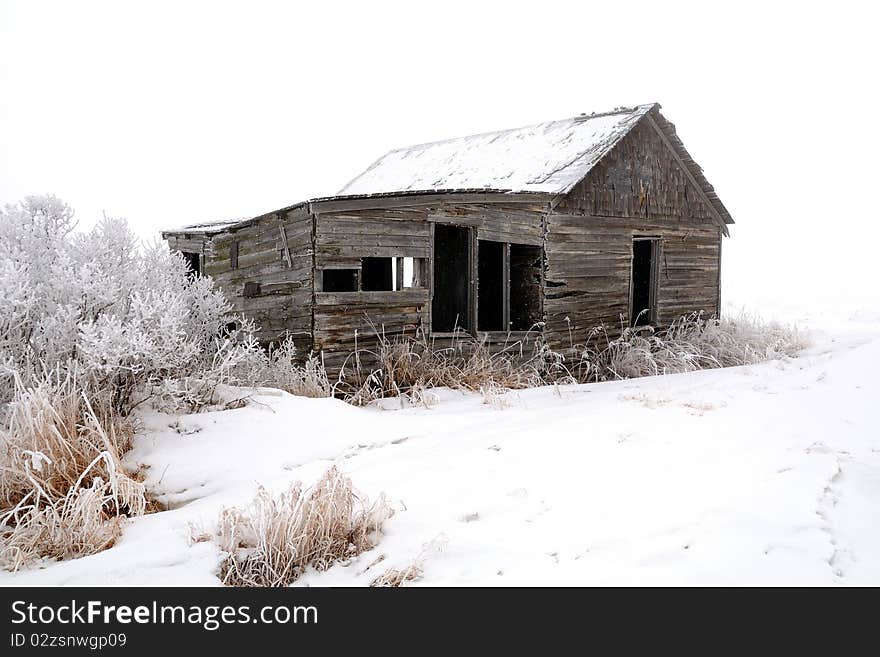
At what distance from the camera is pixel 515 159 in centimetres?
1268

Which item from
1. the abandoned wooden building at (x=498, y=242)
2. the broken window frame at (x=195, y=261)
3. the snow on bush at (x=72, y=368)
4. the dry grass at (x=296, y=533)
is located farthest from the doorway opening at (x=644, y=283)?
the dry grass at (x=296, y=533)

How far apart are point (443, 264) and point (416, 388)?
5.35 m

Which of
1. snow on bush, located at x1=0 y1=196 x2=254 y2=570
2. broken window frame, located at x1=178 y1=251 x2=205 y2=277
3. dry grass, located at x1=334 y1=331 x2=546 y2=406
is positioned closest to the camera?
snow on bush, located at x1=0 y1=196 x2=254 y2=570

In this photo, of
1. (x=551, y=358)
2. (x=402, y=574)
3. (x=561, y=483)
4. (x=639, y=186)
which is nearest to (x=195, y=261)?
(x=551, y=358)

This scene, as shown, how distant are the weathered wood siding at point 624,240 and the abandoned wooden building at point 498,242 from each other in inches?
1.0

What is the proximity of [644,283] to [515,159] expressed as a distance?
12.7 ft

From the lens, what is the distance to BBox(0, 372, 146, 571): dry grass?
4.10 meters

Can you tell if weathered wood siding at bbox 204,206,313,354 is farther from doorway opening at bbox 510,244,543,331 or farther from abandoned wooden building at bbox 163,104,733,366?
doorway opening at bbox 510,244,543,331

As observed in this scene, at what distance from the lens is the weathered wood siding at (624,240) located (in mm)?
11000

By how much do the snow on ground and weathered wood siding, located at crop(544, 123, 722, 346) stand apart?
356cm

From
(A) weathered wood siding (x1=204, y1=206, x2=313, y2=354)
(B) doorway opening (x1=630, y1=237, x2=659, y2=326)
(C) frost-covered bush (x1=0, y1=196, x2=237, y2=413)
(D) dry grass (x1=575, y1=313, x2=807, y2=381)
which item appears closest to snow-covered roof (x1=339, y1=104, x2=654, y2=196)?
(A) weathered wood siding (x1=204, y1=206, x2=313, y2=354)

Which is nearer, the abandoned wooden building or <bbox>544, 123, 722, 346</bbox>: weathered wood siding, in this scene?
the abandoned wooden building

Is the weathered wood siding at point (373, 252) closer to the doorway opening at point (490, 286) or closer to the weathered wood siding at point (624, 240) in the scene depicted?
the weathered wood siding at point (624, 240)
